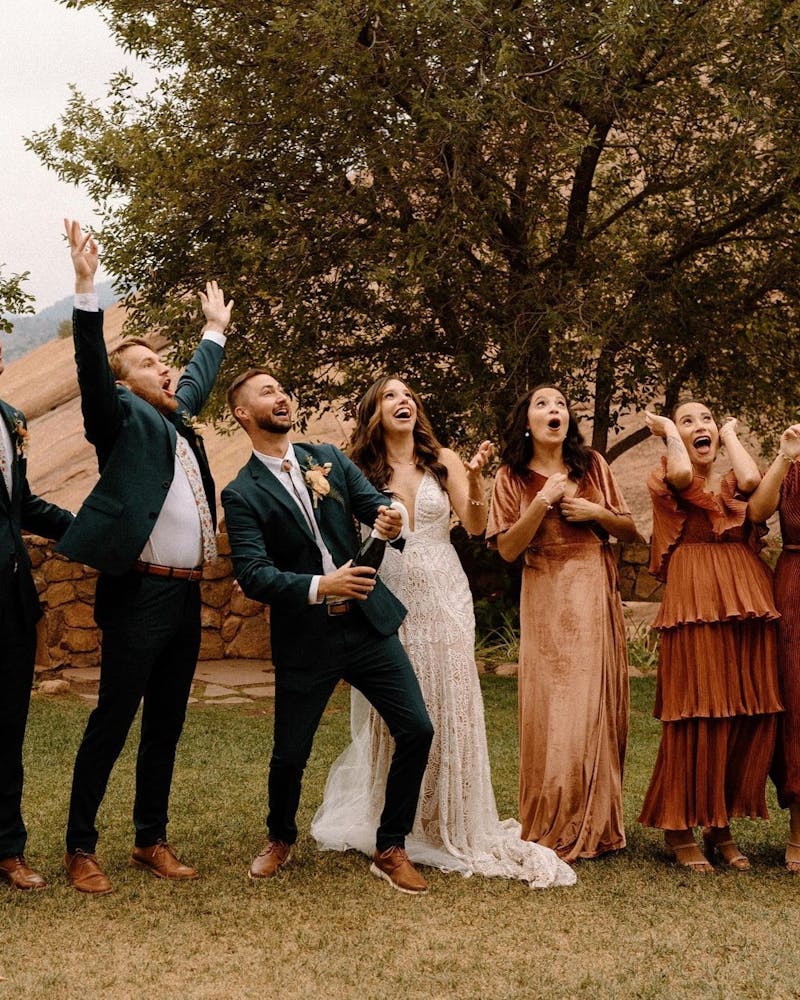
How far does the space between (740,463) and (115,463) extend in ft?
9.03

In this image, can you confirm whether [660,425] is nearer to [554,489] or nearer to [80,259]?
[554,489]

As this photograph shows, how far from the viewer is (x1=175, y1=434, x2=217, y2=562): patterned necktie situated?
4906 millimetres

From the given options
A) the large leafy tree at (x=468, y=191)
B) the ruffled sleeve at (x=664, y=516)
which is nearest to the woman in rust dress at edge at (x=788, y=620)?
the ruffled sleeve at (x=664, y=516)

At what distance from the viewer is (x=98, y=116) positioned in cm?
1051

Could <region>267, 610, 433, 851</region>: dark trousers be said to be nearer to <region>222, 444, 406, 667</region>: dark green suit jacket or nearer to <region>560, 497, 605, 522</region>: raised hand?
<region>222, 444, 406, 667</region>: dark green suit jacket

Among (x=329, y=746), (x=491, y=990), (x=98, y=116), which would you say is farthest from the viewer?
(x=98, y=116)

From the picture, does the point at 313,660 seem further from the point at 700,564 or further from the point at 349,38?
A: the point at 349,38

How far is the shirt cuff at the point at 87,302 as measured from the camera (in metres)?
4.41

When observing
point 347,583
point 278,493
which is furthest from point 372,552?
point 278,493

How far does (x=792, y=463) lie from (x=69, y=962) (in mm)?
3612

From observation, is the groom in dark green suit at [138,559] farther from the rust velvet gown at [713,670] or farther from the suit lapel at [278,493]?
the rust velvet gown at [713,670]

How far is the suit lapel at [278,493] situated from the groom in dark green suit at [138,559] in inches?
10.0

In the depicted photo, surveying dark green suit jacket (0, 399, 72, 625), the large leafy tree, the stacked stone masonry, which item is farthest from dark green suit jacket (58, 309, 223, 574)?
the stacked stone masonry

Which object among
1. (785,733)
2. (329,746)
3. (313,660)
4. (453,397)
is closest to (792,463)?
(785,733)
